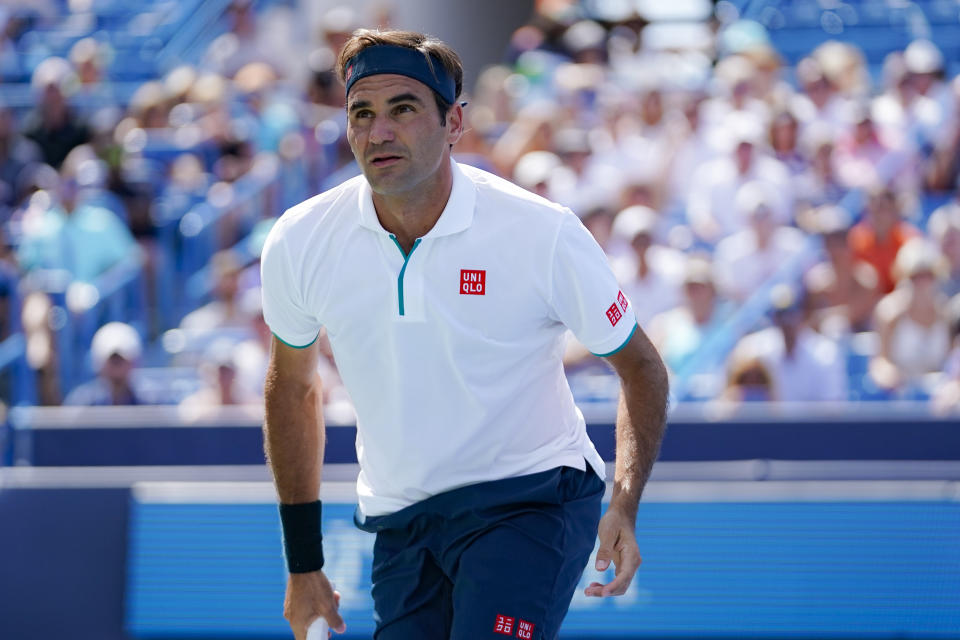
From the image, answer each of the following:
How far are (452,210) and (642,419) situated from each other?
0.66 m

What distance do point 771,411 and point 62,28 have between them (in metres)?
10.2

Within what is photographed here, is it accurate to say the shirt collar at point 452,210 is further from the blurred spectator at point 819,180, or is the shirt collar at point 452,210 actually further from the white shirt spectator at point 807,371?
the blurred spectator at point 819,180


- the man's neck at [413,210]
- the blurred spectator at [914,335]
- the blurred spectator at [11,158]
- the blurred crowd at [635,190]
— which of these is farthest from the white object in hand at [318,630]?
the blurred spectator at [11,158]

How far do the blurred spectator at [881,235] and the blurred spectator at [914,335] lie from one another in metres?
0.63

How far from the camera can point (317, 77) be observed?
12.0 m

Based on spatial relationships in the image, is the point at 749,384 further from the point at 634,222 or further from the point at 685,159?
the point at 685,159

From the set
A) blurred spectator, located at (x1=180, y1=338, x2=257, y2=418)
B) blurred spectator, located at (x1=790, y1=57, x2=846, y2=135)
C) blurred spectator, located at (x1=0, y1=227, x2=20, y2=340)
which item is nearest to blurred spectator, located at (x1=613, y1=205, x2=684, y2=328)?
blurred spectator, located at (x1=790, y1=57, x2=846, y2=135)

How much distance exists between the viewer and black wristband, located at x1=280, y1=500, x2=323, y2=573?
3.51 metres

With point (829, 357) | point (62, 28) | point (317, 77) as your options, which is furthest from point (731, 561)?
point (62, 28)

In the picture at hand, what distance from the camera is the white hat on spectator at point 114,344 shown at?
838cm

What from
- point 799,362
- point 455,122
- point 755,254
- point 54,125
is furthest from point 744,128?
point 455,122

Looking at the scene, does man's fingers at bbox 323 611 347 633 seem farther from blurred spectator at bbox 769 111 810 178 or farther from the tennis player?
blurred spectator at bbox 769 111 810 178

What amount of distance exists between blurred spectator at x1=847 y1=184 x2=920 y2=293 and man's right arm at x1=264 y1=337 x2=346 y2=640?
5655 mm

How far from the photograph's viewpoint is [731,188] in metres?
9.41
